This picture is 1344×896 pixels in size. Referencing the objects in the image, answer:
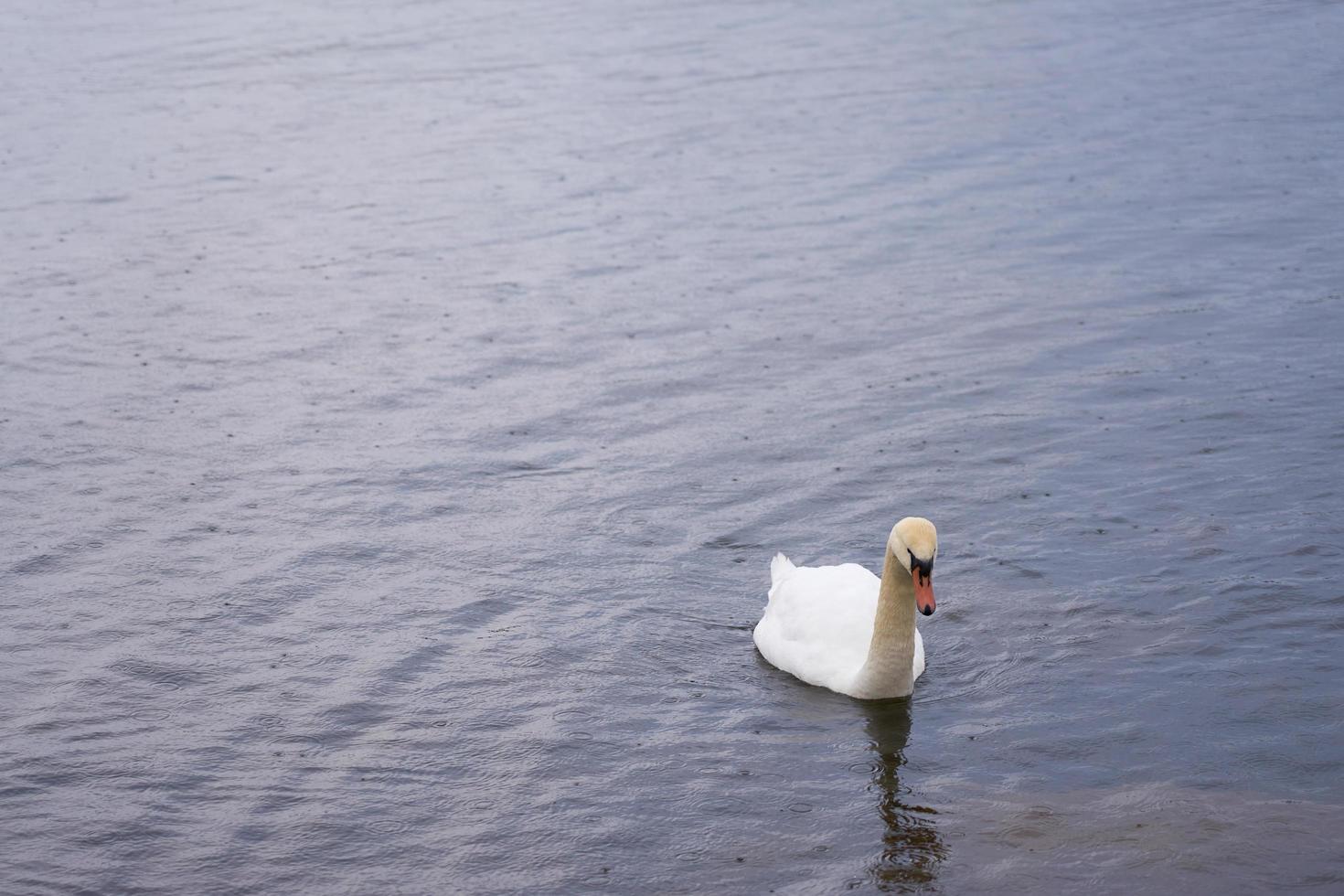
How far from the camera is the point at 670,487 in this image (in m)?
13.1

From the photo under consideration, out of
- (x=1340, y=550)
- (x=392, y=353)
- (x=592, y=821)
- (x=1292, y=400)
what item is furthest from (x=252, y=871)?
(x=1292, y=400)

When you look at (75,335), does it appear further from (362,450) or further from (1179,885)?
(1179,885)

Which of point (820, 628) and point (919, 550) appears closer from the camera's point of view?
point (919, 550)

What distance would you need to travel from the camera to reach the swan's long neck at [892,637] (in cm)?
963

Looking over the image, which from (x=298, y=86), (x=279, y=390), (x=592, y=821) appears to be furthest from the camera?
(x=298, y=86)

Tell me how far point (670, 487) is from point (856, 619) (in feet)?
10.4

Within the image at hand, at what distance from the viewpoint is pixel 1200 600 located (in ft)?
35.4

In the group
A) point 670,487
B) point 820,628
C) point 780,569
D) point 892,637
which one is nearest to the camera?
point 892,637

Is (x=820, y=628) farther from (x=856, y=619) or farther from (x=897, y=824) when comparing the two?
(x=897, y=824)

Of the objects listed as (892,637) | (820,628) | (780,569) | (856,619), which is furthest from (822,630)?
(780,569)

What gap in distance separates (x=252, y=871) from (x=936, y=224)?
1386 cm

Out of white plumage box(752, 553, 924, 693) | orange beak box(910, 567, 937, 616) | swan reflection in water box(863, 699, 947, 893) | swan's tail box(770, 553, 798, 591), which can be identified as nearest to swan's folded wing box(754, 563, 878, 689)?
white plumage box(752, 553, 924, 693)

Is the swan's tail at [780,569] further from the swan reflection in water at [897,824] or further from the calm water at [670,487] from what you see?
the swan reflection in water at [897,824]

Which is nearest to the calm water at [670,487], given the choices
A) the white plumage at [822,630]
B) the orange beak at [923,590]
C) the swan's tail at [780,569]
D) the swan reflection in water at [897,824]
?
the swan reflection in water at [897,824]
